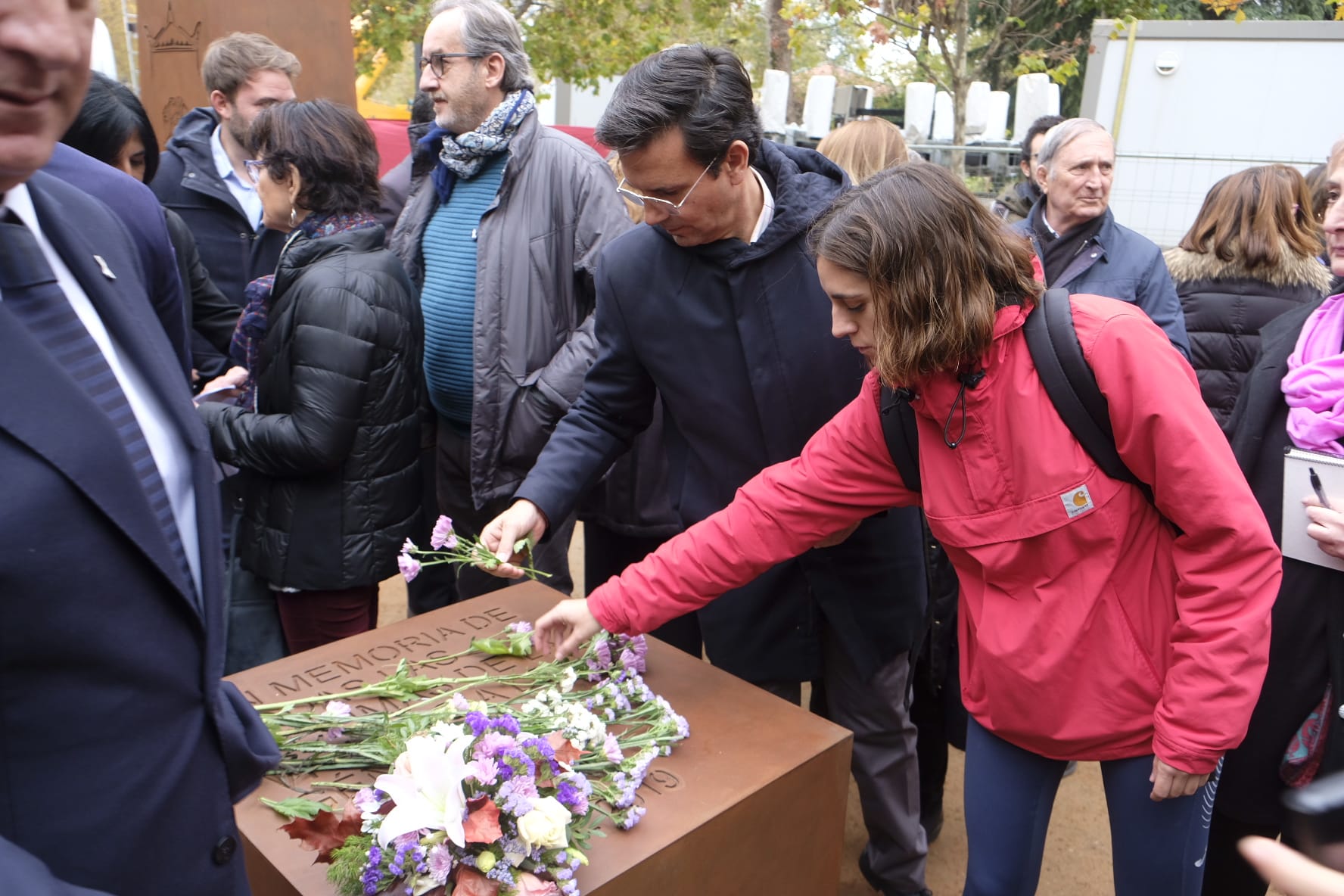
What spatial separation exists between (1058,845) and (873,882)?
0.82 metres

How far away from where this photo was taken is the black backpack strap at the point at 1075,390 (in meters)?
1.71

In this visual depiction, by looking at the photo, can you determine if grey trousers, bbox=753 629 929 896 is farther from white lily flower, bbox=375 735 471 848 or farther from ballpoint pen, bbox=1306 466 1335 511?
white lily flower, bbox=375 735 471 848

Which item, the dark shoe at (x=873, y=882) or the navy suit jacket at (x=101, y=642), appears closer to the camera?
the navy suit jacket at (x=101, y=642)

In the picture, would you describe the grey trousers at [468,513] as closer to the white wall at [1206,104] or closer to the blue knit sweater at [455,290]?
the blue knit sweater at [455,290]

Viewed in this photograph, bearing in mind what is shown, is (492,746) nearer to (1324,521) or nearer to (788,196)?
(788,196)

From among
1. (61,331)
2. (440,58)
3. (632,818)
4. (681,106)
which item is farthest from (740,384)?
(440,58)

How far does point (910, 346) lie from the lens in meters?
1.74

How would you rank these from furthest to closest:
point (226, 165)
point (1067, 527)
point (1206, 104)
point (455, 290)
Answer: point (1206, 104)
point (226, 165)
point (455, 290)
point (1067, 527)

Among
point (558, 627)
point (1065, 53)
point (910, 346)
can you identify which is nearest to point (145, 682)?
point (558, 627)

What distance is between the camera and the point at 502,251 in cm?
326

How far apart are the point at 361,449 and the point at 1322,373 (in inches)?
91.6

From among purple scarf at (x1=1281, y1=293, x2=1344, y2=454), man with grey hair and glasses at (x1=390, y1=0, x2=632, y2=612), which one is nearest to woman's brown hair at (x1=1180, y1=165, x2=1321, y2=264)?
purple scarf at (x1=1281, y1=293, x2=1344, y2=454)

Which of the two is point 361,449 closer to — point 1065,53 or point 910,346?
point 910,346

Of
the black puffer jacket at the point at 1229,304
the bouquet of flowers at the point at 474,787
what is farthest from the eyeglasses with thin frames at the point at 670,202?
the black puffer jacket at the point at 1229,304
